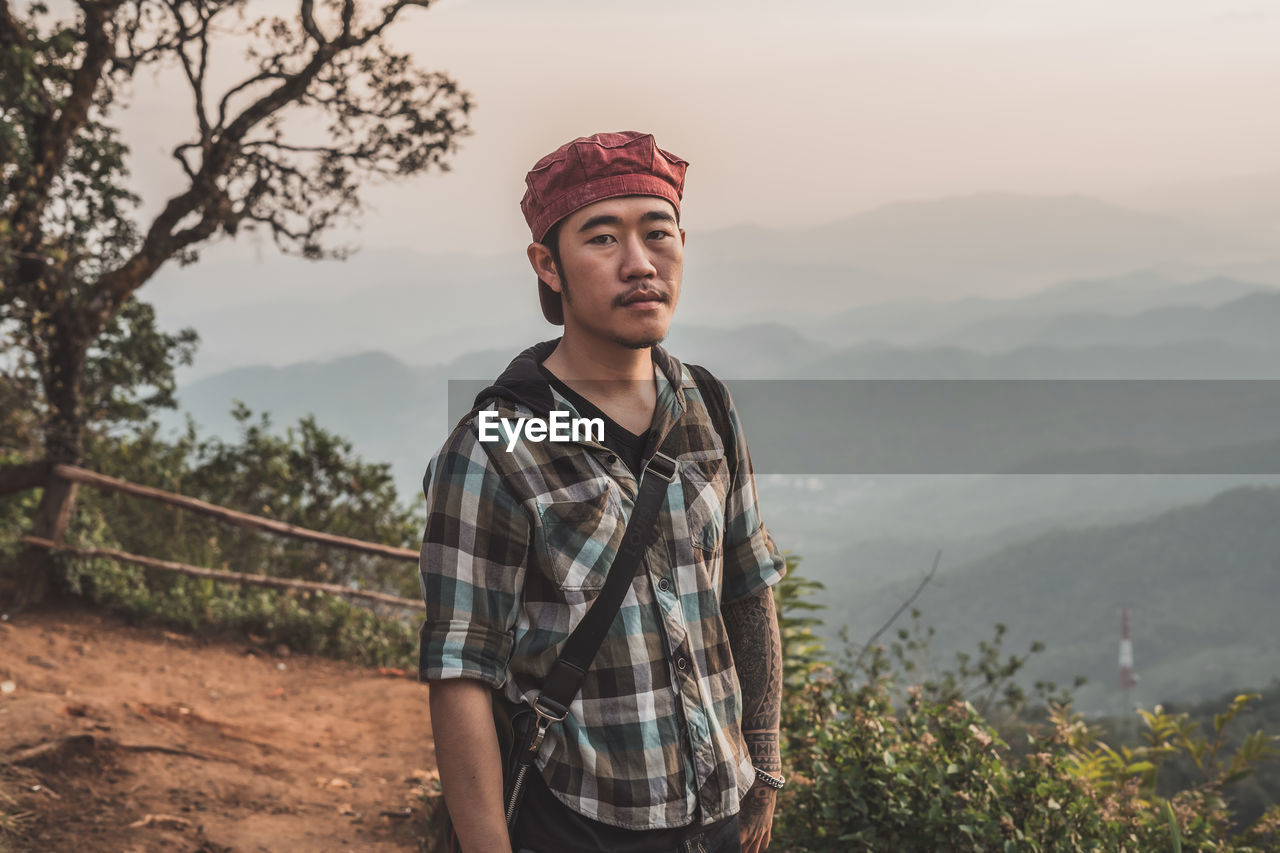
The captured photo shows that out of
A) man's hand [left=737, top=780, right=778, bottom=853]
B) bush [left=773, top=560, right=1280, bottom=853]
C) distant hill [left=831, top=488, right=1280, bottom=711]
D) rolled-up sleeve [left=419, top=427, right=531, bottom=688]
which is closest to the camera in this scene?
rolled-up sleeve [left=419, top=427, right=531, bottom=688]

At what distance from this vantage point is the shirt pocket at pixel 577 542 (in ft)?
5.41

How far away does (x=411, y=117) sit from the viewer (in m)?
8.65

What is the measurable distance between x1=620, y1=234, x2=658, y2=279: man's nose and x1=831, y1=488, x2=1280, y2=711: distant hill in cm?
4879

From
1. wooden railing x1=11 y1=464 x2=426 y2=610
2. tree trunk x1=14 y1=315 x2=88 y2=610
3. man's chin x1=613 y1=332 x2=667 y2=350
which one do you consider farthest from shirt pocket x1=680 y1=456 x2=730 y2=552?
tree trunk x1=14 y1=315 x2=88 y2=610

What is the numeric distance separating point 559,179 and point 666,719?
3.25 ft

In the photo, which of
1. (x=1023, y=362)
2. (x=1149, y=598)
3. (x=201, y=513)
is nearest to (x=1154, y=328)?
(x=1023, y=362)

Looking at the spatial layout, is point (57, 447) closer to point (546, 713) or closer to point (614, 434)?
point (614, 434)

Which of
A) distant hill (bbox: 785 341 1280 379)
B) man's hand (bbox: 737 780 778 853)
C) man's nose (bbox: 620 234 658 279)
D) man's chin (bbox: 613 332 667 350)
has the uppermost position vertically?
distant hill (bbox: 785 341 1280 379)

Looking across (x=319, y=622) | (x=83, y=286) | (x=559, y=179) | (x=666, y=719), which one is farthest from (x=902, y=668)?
(x=83, y=286)

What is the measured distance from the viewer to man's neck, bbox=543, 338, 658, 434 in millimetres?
1853

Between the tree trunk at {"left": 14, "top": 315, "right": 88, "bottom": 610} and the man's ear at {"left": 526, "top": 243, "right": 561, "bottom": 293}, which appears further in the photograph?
the tree trunk at {"left": 14, "top": 315, "right": 88, "bottom": 610}

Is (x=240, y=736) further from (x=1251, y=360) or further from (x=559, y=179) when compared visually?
(x=1251, y=360)

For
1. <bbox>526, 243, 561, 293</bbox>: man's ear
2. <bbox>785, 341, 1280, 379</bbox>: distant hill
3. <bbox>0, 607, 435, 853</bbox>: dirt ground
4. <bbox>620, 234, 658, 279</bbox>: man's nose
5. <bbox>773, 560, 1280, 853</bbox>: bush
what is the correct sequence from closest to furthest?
<bbox>620, 234, 658, 279</bbox>: man's nose < <bbox>526, 243, 561, 293</bbox>: man's ear < <bbox>773, 560, 1280, 853</bbox>: bush < <bbox>0, 607, 435, 853</bbox>: dirt ground < <bbox>785, 341, 1280, 379</bbox>: distant hill

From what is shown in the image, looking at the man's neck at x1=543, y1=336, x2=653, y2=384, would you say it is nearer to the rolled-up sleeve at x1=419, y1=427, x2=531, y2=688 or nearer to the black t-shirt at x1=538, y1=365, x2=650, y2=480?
the black t-shirt at x1=538, y1=365, x2=650, y2=480
